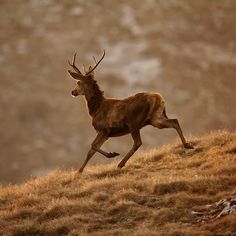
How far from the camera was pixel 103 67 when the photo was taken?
156375 millimetres

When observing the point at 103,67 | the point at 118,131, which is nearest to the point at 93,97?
the point at 118,131

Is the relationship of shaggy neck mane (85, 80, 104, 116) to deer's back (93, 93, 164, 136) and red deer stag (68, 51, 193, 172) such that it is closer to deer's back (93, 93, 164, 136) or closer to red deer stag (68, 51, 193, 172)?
red deer stag (68, 51, 193, 172)

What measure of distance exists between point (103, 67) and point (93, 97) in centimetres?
13555

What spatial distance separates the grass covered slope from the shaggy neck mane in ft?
5.81

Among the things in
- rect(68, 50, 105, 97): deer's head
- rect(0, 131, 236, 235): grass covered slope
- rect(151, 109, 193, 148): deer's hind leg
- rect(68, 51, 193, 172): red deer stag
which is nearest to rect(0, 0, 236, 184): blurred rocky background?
rect(68, 50, 105, 97): deer's head

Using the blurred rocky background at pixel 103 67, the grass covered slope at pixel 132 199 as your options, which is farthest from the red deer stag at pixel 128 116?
the blurred rocky background at pixel 103 67

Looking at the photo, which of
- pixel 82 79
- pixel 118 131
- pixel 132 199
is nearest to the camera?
pixel 132 199

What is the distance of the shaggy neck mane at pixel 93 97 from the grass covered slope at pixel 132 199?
177 cm

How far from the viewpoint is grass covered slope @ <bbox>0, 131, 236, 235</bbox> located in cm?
1434

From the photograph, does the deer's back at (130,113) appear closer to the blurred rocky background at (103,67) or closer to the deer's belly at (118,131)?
the deer's belly at (118,131)

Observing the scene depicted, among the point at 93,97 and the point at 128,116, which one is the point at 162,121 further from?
the point at 93,97

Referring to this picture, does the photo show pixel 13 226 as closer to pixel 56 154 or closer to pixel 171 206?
pixel 171 206

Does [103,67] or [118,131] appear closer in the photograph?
[118,131]

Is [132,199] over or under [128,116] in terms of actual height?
under
